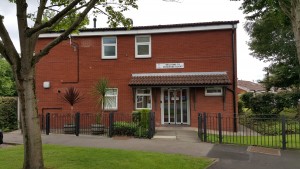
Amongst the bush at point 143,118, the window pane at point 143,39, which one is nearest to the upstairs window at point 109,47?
the window pane at point 143,39

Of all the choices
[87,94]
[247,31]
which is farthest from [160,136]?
[247,31]

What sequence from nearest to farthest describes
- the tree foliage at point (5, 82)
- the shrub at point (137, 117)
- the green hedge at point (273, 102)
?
the shrub at point (137, 117) → the green hedge at point (273, 102) → the tree foliage at point (5, 82)

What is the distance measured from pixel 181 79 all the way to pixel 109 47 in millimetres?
4788

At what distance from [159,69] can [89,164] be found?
33.3 ft

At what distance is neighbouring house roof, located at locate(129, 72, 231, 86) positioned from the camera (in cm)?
1567

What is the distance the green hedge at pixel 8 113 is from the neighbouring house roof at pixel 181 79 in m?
6.71

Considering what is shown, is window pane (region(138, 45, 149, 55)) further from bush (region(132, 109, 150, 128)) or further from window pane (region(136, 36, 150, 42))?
bush (region(132, 109, 150, 128))

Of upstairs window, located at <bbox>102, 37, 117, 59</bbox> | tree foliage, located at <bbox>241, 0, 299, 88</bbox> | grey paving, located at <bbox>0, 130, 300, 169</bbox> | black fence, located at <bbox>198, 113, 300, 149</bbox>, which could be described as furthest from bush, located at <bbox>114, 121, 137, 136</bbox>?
tree foliage, located at <bbox>241, 0, 299, 88</bbox>

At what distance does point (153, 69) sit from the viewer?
1720 cm

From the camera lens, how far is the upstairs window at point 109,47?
1777 cm

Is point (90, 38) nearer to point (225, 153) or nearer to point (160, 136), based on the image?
point (160, 136)

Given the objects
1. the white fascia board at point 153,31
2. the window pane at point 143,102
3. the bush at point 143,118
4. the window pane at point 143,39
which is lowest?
the bush at point 143,118

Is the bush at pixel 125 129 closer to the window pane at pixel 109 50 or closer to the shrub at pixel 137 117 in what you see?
the shrub at pixel 137 117

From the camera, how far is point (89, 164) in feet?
25.0
